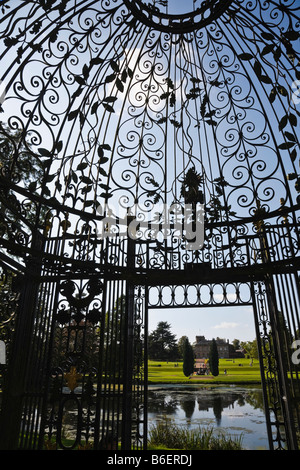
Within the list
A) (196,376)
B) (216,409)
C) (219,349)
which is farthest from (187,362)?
(219,349)

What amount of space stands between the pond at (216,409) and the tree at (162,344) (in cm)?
775

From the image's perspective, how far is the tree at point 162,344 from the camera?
1253 inches

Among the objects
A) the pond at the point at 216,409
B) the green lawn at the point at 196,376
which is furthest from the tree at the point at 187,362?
the pond at the point at 216,409

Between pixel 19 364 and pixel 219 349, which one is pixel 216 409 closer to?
pixel 19 364

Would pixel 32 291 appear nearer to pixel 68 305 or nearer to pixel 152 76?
pixel 68 305

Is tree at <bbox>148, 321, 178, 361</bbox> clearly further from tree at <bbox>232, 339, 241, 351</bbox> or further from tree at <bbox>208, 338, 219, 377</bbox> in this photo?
tree at <bbox>232, 339, 241, 351</bbox>

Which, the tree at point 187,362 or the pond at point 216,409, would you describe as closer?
the pond at point 216,409

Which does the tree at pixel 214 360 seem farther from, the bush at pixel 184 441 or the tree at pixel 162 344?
the bush at pixel 184 441

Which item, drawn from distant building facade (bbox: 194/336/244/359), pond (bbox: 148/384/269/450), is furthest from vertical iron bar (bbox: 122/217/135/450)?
distant building facade (bbox: 194/336/244/359)

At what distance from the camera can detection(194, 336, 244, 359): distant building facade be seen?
4197 cm

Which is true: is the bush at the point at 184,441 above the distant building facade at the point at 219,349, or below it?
below

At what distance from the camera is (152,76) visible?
4805 millimetres

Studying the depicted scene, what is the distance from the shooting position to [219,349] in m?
45.9

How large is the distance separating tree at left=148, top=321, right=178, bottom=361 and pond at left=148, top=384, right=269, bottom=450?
7.75m
